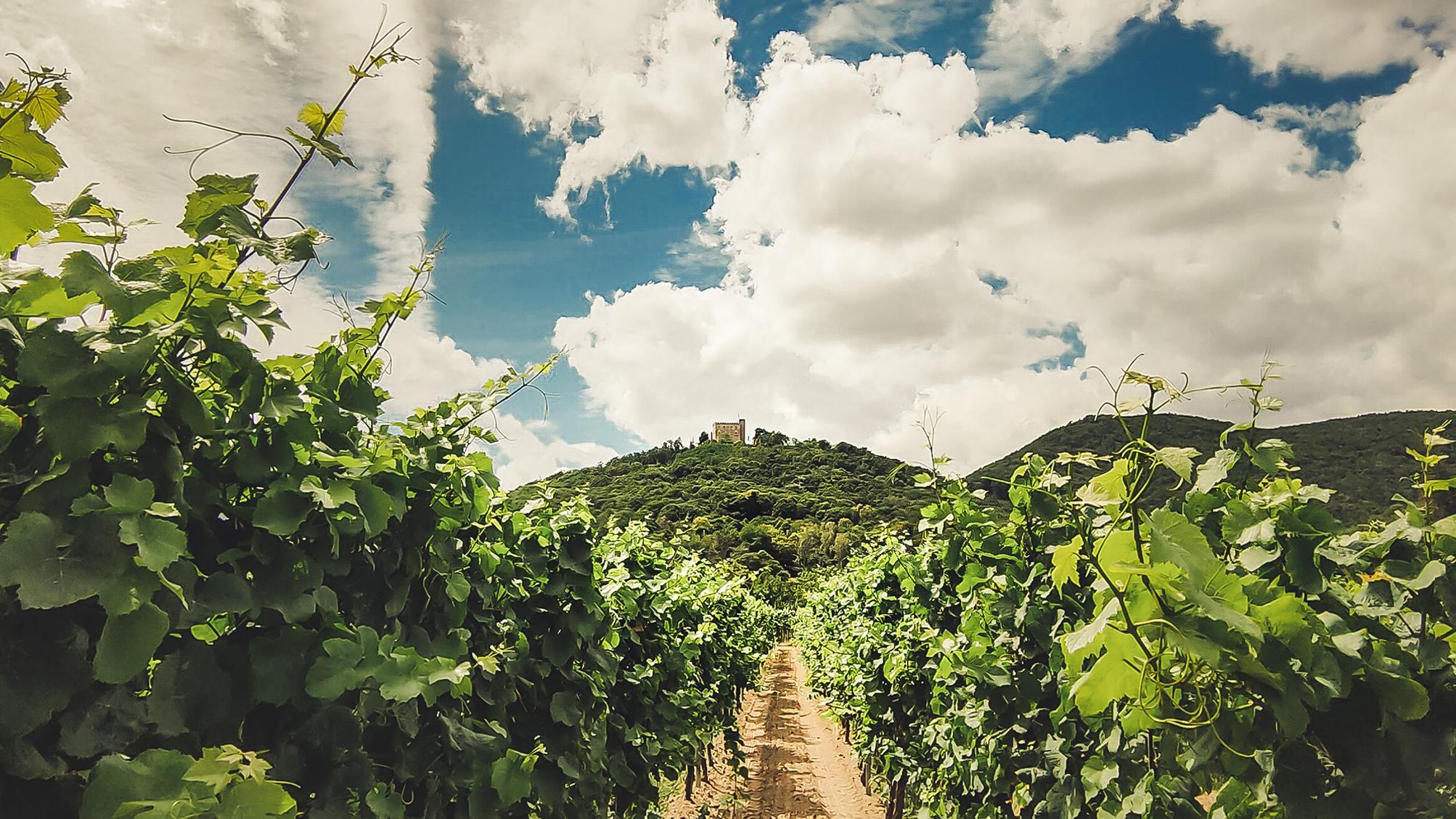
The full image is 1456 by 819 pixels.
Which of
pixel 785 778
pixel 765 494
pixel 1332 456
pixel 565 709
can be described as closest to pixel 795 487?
pixel 765 494

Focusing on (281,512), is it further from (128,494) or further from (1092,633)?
(1092,633)

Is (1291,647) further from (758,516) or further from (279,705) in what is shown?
(758,516)

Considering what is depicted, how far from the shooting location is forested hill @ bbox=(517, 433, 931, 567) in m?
49.4

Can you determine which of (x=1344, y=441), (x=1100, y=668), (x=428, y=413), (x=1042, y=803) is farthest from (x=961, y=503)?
(x=1344, y=441)

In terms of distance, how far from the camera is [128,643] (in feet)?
4.24

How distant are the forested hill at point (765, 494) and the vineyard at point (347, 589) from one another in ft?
96.3

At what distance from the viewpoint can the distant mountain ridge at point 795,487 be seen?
447cm

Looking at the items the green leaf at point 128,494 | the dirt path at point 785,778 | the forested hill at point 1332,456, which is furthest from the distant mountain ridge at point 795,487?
the dirt path at point 785,778

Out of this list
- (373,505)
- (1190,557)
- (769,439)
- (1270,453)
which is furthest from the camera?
(769,439)

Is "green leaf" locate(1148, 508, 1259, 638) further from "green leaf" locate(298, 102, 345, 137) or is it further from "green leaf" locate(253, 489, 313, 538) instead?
"green leaf" locate(298, 102, 345, 137)

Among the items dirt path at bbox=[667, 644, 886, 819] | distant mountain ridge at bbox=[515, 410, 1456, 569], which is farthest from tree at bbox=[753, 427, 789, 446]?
dirt path at bbox=[667, 644, 886, 819]

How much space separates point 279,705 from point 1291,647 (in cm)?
235

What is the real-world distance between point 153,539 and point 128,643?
0.18 meters

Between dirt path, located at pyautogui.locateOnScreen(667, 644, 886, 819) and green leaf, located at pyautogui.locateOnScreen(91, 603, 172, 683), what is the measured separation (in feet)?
25.1
